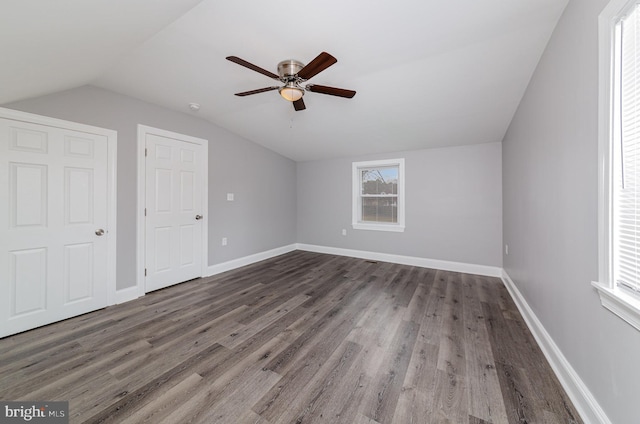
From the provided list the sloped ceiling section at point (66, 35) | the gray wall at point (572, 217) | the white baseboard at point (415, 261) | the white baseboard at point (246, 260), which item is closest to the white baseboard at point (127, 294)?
the white baseboard at point (246, 260)

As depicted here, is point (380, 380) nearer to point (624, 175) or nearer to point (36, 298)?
point (624, 175)

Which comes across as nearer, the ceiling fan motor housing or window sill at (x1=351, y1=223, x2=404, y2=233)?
the ceiling fan motor housing

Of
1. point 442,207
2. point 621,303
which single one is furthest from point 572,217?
point 442,207

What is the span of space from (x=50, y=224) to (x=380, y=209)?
4766mm

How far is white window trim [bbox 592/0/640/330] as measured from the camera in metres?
1.09

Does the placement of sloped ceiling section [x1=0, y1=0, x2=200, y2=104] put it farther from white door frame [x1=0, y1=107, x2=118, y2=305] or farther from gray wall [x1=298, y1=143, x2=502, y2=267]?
gray wall [x1=298, y1=143, x2=502, y2=267]

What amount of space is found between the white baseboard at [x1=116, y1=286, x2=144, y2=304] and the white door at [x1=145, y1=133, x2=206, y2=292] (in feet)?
0.41

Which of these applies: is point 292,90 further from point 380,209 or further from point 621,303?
point 380,209

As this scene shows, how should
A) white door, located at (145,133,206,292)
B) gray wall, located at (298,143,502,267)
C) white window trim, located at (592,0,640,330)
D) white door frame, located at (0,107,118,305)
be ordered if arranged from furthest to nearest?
gray wall, located at (298,143,502,267) → white door, located at (145,133,206,292) → white door frame, located at (0,107,118,305) → white window trim, located at (592,0,640,330)

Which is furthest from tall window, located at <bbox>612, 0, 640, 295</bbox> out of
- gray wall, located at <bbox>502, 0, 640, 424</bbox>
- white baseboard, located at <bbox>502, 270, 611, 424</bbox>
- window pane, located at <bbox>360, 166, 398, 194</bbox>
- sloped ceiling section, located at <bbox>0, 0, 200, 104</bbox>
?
window pane, located at <bbox>360, 166, 398, 194</bbox>

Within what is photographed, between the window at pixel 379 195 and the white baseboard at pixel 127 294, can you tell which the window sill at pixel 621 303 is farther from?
the white baseboard at pixel 127 294

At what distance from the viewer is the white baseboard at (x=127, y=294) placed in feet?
9.17

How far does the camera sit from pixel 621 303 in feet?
3.23

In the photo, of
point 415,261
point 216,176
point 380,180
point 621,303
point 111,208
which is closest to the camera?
point 621,303
